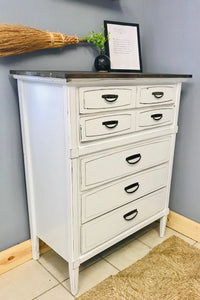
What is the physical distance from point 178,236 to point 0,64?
149 centimetres

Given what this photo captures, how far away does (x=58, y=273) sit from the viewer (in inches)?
56.9

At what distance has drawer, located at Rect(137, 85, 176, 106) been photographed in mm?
1300

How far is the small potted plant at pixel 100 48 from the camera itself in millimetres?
1487

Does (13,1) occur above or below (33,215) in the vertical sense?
above

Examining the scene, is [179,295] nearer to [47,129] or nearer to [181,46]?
[47,129]

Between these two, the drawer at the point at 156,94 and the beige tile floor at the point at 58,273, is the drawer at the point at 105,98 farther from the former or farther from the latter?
the beige tile floor at the point at 58,273

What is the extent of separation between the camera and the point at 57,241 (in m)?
1.33

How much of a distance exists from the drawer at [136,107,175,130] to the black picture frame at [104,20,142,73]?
1.33 ft

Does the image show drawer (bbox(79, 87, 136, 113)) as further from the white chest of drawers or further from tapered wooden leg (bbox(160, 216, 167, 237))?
tapered wooden leg (bbox(160, 216, 167, 237))

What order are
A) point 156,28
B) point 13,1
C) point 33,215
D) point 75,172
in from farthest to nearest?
1. point 156,28
2. point 33,215
3. point 13,1
4. point 75,172

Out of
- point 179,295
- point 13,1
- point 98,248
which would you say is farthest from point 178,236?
point 13,1

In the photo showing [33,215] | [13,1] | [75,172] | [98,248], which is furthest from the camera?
[33,215]

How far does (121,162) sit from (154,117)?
0.31 m

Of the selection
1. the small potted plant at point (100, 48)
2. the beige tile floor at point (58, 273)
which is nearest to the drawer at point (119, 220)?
the beige tile floor at point (58, 273)
